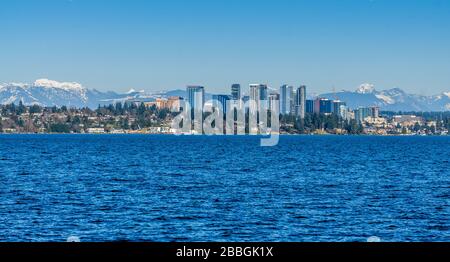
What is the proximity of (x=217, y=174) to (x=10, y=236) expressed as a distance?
41.1 meters

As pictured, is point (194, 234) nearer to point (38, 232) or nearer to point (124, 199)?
point (38, 232)

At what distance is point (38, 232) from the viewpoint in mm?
32781

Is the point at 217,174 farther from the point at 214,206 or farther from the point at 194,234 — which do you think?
the point at 194,234
